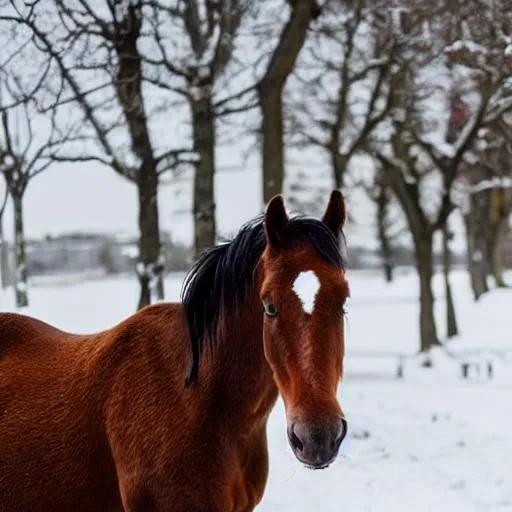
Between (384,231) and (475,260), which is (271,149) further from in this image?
(384,231)

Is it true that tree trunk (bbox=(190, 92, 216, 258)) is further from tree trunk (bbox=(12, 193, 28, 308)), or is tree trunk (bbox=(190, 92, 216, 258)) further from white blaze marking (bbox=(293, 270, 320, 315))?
white blaze marking (bbox=(293, 270, 320, 315))

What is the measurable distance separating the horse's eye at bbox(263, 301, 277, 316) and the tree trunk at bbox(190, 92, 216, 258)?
22.2ft

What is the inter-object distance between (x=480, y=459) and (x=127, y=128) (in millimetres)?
5397

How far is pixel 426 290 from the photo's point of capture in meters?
16.2

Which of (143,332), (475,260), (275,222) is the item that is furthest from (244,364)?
(475,260)

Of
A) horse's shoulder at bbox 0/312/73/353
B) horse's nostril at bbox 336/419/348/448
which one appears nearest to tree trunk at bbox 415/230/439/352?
horse's shoulder at bbox 0/312/73/353

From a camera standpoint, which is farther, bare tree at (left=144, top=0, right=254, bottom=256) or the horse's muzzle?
bare tree at (left=144, top=0, right=254, bottom=256)

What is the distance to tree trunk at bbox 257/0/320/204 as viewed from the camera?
389 inches

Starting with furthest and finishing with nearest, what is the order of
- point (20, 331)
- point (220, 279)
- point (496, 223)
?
1. point (496, 223)
2. point (20, 331)
3. point (220, 279)

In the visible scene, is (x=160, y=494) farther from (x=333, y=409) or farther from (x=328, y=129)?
(x=328, y=129)

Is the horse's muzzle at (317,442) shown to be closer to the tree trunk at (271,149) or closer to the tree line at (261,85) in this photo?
the tree line at (261,85)

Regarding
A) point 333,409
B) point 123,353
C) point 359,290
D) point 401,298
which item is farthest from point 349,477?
point 359,290

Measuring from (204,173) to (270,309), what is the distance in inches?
287

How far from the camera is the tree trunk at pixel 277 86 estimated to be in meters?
9.88
